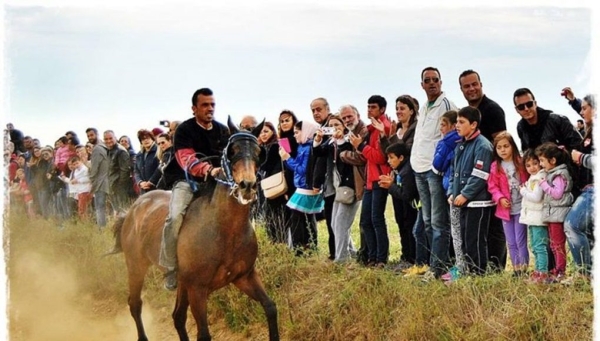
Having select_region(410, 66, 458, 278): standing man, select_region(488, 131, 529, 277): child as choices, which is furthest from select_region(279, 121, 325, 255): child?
select_region(488, 131, 529, 277): child

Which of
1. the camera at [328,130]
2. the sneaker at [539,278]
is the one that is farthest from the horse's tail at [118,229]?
the sneaker at [539,278]

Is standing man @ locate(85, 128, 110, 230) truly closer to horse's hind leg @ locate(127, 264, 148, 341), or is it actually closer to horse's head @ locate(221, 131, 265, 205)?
horse's hind leg @ locate(127, 264, 148, 341)

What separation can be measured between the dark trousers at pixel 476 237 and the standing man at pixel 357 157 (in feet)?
6.04

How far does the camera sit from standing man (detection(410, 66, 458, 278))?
771 cm

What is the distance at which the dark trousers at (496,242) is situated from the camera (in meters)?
7.53

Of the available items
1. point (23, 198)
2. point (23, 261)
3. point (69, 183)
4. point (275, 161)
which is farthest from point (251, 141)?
point (23, 198)

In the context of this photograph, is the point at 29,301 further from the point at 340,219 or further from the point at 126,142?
the point at 340,219

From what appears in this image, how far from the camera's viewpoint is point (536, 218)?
684 cm

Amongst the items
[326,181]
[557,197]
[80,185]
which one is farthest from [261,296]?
[80,185]

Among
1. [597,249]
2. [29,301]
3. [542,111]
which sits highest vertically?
[542,111]

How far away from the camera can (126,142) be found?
1499 cm

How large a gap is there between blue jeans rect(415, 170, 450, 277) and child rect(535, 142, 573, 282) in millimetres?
1169

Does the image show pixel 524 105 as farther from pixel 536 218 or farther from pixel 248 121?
pixel 248 121

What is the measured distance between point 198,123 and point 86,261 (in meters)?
5.81
